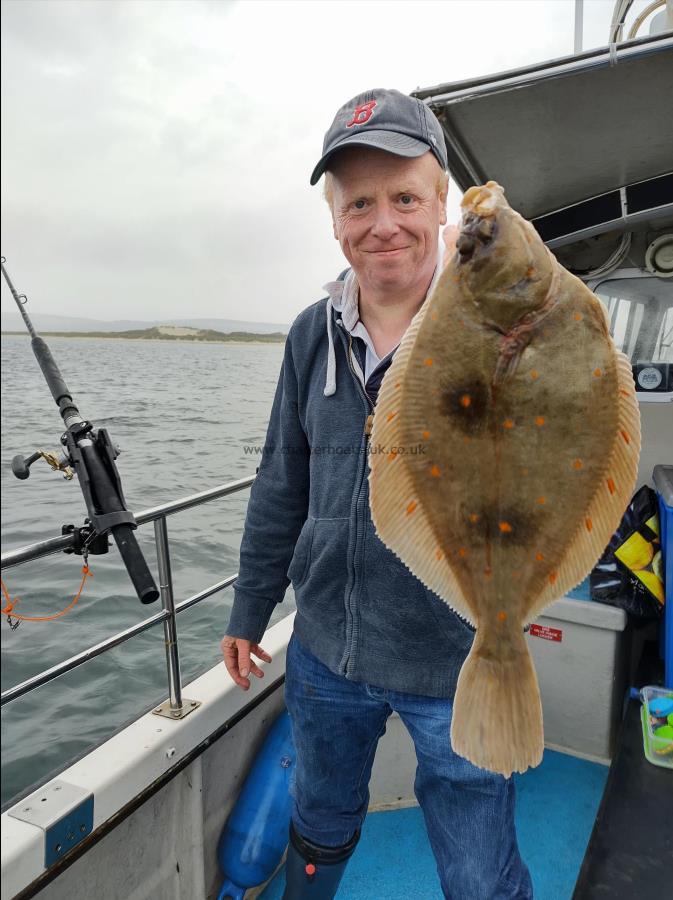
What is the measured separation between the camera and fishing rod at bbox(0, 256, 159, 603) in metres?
2.00

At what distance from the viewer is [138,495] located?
1159 cm

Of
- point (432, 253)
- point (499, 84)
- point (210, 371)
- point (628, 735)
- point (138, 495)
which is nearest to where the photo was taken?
point (432, 253)

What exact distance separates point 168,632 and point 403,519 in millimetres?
1473

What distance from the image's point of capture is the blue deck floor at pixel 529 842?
2.85 meters

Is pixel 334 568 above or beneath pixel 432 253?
beneath

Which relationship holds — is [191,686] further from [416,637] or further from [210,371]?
[210,371]

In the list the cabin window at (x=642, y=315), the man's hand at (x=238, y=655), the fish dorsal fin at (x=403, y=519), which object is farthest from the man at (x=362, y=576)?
the cabin window at (x=642, y=315)

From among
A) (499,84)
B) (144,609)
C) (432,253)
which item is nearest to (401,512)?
(432,253)

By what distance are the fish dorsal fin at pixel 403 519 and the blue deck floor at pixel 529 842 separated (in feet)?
7.06

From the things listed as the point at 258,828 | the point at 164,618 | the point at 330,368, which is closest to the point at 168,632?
the point at 164,618

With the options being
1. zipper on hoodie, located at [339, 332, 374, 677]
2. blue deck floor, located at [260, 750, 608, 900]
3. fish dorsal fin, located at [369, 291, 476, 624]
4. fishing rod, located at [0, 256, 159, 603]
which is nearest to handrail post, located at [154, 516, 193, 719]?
fishing rod, located at [0, 256, 159, 603]

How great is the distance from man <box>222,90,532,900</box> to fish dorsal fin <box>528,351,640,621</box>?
1.43ft

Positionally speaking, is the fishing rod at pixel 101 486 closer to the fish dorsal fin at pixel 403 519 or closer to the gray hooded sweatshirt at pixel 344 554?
the gray hooded sweatshirt at pixel 344 554

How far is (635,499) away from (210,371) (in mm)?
28149
